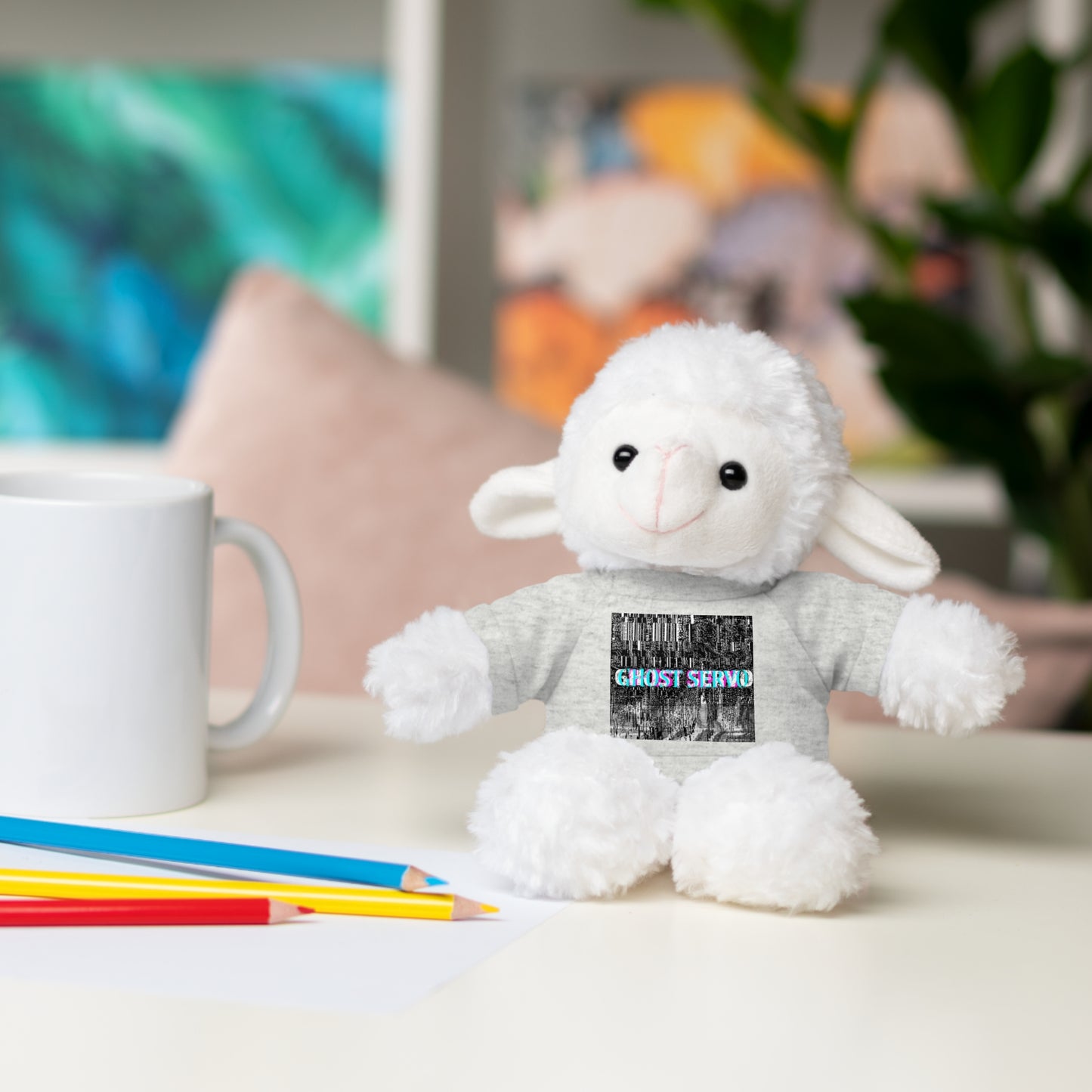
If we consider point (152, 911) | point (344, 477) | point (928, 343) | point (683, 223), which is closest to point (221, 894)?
point (152, 911)

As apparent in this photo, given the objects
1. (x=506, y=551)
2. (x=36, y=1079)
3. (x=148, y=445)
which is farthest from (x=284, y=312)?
(x=148, y=445)

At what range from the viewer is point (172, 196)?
6.27 ft

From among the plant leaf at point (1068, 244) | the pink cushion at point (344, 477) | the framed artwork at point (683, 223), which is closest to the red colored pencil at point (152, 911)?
the pink cushion at point (344, 477)

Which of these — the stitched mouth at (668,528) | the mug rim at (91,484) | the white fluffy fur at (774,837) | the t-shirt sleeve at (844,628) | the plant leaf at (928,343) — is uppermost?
the plant leaf at (928,343)

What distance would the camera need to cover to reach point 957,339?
126cm

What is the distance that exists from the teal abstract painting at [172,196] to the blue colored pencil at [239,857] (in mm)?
1483

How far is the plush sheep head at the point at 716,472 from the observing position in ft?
1.49

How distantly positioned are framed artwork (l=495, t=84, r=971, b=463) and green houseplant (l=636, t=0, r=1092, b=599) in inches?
9.3

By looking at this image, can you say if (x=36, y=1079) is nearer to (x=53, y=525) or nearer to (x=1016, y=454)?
A: (x=53, y=525)

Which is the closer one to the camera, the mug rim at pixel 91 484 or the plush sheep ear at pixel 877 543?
the plush sheep ear at pixel 877 543

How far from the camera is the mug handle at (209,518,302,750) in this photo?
61 centimetres

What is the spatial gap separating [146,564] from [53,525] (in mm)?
35

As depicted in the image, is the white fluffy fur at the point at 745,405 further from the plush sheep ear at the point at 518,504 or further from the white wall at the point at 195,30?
the white wall at the point at 195,30

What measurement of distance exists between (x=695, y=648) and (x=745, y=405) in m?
0.08
